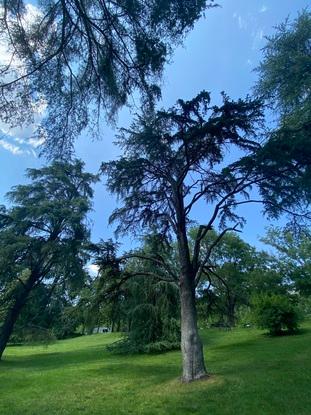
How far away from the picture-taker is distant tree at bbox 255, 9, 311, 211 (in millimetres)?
8719

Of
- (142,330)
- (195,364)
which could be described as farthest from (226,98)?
(142,330)

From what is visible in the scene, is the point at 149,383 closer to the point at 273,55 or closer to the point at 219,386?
the point at 219,386

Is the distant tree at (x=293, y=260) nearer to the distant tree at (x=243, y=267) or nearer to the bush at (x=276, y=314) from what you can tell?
the distant tree at (x=243, y=267)

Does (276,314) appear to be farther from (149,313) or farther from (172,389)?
(172,389)

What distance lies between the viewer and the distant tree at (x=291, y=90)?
8.72 m

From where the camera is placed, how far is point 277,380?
364 inches

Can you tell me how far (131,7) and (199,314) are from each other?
1074 cm

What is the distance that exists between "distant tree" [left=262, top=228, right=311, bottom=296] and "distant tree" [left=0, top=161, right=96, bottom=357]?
15420 millimetres

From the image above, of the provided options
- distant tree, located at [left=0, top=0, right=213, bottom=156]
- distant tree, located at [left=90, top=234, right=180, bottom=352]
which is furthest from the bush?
distant tree, located at [left=0, top=0, right=213, bottom=156]

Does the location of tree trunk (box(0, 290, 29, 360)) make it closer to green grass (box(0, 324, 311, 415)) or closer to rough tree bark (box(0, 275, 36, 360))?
rough tree bark (box(0, 275, 36, 360))

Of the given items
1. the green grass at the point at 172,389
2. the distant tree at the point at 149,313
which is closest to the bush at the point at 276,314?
the green grass at the point at 172,389

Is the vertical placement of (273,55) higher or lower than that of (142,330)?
higher

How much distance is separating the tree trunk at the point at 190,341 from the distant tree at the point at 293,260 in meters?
18.4

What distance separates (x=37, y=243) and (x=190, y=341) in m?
12.7
